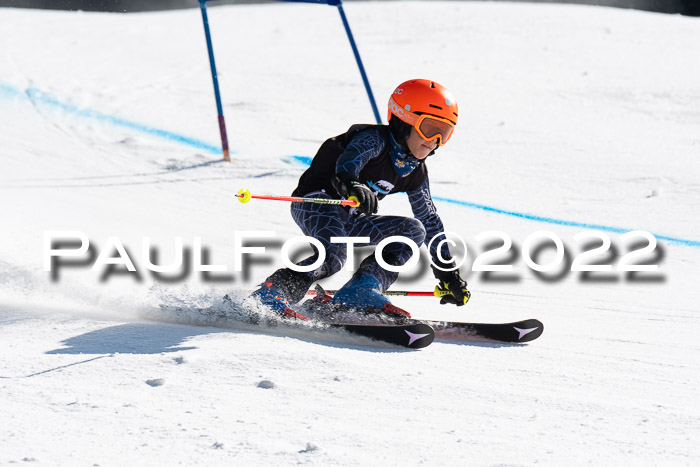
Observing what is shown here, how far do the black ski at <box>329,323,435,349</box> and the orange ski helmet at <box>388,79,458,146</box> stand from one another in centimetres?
81

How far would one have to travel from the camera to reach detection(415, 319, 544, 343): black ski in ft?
11.0

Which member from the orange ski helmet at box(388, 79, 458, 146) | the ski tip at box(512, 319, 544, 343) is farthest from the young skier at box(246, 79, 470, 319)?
the ski tip at box(512, 319, 544, 343)

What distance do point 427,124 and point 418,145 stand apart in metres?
0.10

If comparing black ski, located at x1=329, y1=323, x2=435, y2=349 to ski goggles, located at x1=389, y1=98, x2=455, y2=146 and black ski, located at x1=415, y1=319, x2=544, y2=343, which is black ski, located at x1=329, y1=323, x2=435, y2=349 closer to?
black ski, located at x1=415, y1=319, x2=544, y2=343

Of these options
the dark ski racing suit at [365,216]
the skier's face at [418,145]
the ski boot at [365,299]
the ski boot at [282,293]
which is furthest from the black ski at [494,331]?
the skier's face at [418,145]

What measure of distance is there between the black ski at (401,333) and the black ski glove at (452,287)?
0.45m

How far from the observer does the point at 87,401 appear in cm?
233

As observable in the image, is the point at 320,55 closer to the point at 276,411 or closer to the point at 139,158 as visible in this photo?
the point at 139,158

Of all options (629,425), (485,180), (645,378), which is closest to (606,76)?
(485,180)

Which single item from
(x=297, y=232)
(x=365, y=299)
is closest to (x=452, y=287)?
(x=365, y=299)

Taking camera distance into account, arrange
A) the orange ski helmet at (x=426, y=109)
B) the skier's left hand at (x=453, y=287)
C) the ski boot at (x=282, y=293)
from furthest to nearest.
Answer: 1. the skier's left hand at (x=453, y=287)
2. the orange ski helmet at (x=426, y=109)
3. the ski boot at (x=282, y=293)

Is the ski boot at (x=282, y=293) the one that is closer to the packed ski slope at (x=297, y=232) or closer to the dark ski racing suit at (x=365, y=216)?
the dark ski racing suit at (x=365, y=216)

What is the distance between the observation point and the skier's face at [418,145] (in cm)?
344

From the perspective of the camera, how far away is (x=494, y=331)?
3381 millimetres
